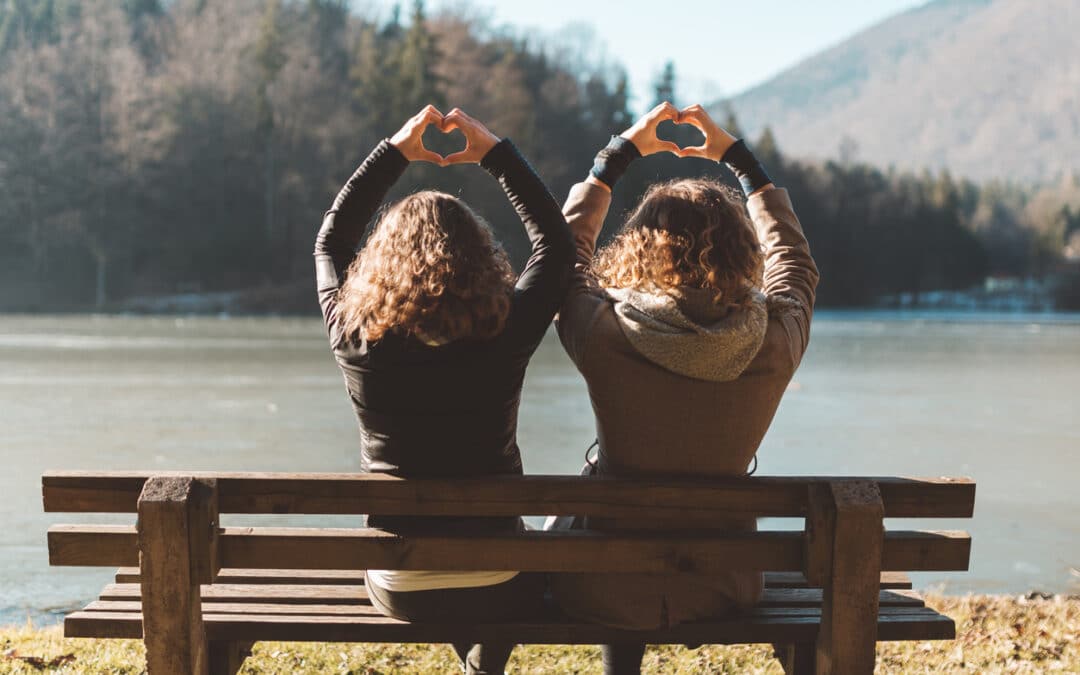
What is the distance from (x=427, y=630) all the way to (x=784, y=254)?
4.81 ft

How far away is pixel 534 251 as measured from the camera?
300 cm

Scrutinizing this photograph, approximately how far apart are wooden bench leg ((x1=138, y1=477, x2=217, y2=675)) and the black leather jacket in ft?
1.44

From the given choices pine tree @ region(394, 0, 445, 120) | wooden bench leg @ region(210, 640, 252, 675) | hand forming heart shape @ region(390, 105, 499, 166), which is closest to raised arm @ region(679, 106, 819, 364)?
hand forming heart shape @ region(390, 105, 499, 166)

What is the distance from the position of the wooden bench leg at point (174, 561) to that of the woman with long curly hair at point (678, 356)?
95 cm

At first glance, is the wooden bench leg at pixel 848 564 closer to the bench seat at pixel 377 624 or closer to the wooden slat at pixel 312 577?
the bench seat at pixel 377 624

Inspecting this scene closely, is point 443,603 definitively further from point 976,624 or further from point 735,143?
point 976,624

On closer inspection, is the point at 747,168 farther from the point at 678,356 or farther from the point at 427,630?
the point at 427,630

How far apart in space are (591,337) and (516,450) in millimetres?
388

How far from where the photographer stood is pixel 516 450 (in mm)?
3059

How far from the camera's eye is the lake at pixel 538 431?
7.33 metres

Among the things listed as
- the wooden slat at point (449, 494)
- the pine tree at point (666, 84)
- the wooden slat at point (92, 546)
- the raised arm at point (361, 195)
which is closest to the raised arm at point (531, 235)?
the raised arm at point (361, 195)

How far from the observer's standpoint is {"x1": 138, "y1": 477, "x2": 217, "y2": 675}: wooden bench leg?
9.00 feet

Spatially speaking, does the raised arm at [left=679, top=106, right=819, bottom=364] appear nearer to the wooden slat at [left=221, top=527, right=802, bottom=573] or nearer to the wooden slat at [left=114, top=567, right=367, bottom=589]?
the wooden slat at [left=221, top=527, right=802, bottom=573]

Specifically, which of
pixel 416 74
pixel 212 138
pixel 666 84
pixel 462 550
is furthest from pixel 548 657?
pixel 666 84
